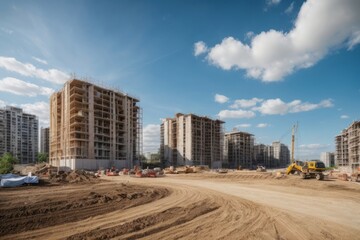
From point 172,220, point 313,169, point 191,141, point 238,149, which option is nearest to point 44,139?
point 191,141

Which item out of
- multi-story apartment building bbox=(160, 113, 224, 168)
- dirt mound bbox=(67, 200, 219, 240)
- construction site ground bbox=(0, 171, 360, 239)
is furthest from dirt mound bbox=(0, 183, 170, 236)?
multi-story apartment building bbox=(160, 113, 224, 168)

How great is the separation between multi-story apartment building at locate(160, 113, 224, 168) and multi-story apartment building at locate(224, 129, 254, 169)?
18463 millimetres

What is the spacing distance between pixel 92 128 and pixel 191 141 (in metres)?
36.2

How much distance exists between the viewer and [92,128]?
56.8 m

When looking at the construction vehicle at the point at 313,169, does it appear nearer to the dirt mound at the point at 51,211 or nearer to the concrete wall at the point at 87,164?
the dirt mound at the point at 51,211

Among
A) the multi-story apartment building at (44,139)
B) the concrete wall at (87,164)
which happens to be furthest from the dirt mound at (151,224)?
the multi-story apartment building at (44,139)

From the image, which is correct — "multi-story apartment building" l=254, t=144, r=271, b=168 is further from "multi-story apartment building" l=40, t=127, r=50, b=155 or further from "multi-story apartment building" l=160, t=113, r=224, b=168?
"multi-story apartment building" l=40, t=127, r=50, b=155

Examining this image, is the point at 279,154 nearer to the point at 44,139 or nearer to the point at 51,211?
the point at 44,139

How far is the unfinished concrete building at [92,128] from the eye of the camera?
55.6m

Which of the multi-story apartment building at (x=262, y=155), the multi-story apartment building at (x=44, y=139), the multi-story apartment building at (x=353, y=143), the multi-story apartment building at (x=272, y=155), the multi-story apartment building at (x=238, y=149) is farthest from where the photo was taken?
the multi-story apartment building at (x=272, y=155)

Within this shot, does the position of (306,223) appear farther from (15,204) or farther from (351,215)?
(15,204)

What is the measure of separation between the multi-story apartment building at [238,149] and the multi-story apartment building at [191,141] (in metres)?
18.5

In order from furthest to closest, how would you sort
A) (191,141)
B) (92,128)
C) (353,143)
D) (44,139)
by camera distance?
1. (44,139)
2. (191,141)
3. (353,143)
4. (92,128)

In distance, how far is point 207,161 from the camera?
85.8 meters
